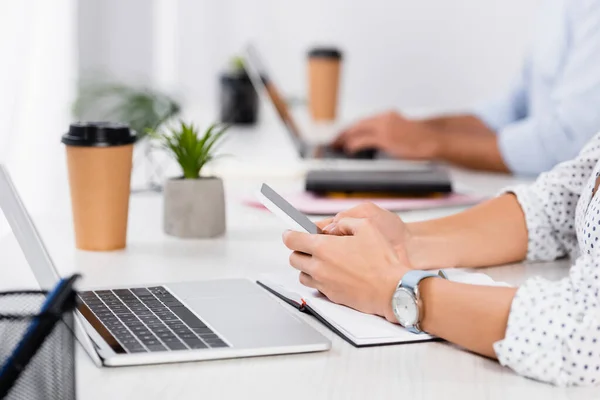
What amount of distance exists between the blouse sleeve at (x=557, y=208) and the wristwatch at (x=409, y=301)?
0.40 metres

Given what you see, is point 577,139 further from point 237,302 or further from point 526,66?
point 237,302

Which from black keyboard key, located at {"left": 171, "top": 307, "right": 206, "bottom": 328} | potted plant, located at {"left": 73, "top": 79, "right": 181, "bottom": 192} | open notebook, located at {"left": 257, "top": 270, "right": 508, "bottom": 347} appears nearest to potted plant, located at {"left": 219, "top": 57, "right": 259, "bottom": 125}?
potted plant, located at {"left": 73, "top": 79, "right": 181, "bottom": 192}

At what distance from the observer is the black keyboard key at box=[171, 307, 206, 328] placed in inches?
37.4

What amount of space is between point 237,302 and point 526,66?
1.61m

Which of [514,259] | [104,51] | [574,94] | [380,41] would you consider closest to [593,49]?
[574,94]

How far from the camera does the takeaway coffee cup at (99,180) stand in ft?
4.11

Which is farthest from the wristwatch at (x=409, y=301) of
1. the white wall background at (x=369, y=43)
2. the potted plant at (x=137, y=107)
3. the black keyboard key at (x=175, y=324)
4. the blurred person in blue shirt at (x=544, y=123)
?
the white wall background at (x=369, y=43)

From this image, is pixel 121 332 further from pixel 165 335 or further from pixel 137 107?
pixel 137 107

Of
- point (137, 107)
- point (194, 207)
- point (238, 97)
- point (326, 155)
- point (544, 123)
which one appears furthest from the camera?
point (238, 97)

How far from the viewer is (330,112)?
9.58 feet

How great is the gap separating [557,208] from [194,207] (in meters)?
0.52

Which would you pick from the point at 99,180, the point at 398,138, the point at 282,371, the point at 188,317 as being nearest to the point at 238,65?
the point at 398,138

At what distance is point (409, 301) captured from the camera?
95cm

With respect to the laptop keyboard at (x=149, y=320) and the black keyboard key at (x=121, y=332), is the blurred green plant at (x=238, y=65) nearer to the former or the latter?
the laptop keyboard at (x=149, y=320)
